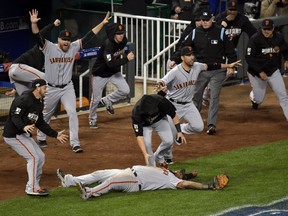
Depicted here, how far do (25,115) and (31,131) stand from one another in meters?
0.28

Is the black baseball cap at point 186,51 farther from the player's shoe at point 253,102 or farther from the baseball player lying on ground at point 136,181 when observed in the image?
the player's shoe at point 253,102

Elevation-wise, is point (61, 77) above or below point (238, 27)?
below

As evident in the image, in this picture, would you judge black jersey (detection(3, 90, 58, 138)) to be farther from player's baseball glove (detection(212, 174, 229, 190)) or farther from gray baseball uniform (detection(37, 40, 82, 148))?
gray baseball uniform (detection(37, 40, 82, 148))

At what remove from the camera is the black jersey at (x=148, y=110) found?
573 inches

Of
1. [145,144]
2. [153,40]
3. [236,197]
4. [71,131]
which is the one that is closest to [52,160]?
[71,131]

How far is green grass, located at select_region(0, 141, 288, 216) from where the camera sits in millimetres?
13227

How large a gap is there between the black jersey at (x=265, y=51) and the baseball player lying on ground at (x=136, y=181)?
4.38 m

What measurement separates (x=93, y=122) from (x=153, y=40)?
3423 mm

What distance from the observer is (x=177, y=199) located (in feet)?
44.8

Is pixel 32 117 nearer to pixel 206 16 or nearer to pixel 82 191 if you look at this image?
pixel 82 191

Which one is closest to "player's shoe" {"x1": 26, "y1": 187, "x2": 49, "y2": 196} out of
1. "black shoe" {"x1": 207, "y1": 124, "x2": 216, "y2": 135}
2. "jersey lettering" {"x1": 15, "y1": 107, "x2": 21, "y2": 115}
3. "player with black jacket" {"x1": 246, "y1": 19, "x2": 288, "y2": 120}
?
"jersey lettering" {"x1": 15, "y1": 107, "x2": 21, "y2": 115}

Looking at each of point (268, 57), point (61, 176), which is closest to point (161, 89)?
point (61, 176)

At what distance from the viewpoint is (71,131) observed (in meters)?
16.8

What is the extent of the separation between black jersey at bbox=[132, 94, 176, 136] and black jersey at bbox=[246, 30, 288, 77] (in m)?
3.70
